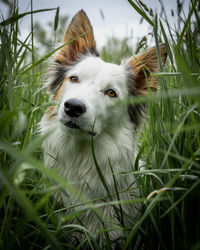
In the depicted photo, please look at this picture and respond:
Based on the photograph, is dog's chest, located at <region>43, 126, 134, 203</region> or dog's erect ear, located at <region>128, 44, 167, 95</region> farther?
dog's erect ear, located at <region>128, 44, 167, 95</region>

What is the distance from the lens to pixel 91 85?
235 centimetres

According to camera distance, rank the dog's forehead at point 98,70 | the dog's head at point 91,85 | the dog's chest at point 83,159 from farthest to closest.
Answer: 1. the dog's forehead at point 98,70
2. the dog's chest at point 83,159
3. the dog's head at point 91,85

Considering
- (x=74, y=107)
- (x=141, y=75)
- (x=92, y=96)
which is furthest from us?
(x=141, y=75)

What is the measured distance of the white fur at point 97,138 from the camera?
A: 2195 millimetres

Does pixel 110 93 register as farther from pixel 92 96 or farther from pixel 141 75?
pixel 141 75

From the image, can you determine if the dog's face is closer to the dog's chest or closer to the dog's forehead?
the dog's forehead

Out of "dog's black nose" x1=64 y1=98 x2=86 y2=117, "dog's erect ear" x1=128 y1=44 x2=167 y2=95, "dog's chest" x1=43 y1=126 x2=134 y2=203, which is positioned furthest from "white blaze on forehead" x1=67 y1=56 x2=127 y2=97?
"dog's chest" x1=43 y1=126 x2=134 y2=203

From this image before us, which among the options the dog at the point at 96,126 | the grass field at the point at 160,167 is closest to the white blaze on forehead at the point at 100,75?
the dog at the point at 96,126

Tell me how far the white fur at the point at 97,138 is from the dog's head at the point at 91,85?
0.4 inches

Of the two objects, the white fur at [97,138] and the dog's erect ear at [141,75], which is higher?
the dog's erect ear at [141,75]

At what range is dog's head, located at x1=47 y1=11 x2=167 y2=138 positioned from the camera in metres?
2.02

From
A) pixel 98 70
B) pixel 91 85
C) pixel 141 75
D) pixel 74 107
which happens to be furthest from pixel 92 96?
pixel 141 75

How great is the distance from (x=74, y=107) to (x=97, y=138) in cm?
65

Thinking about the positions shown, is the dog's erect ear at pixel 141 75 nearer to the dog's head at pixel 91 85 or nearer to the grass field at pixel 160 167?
the dog's head at pixel 91 85
